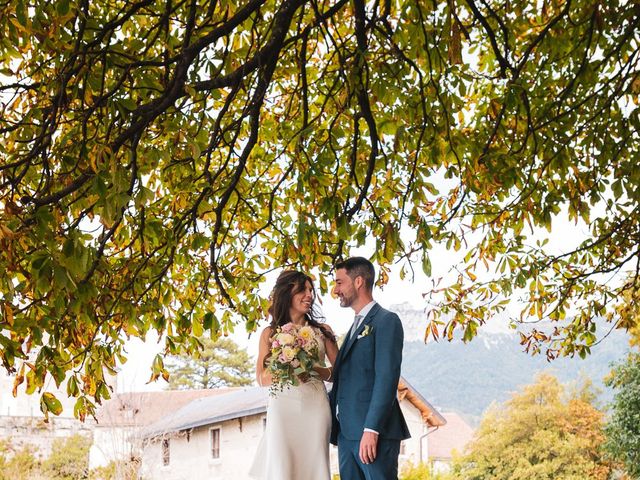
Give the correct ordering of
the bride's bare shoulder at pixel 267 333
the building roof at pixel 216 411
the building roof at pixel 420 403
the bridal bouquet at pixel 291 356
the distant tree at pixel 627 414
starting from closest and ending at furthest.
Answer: the bridal bouquet at pixel 291 356
the bride's bare shoulder at pixel 267 333
the distant tree at pixel 627 414
the building roof at pixel 216 411
the building roof at pixel 420 403

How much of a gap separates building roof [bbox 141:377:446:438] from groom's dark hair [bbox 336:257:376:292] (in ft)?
73.6

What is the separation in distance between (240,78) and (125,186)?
1.52m

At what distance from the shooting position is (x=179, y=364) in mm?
58125

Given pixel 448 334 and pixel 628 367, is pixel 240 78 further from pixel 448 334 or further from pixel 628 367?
pixel 628 367

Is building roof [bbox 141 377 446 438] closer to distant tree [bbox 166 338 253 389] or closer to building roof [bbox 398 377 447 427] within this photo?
building roof [bbox 398 377 447 427]

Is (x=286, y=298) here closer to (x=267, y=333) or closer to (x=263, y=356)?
(x=267, y=333)

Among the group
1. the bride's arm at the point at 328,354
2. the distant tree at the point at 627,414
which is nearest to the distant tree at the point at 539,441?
the distant tree at the point at 627,414

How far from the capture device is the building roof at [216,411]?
93.9 ft

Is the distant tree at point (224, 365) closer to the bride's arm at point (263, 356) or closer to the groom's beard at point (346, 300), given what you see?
the bride's arm at point (263, 356)

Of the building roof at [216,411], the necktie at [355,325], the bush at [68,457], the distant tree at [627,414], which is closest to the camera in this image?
the necktie at [355,325]

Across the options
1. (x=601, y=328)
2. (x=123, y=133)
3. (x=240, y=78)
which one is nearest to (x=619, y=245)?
(x=240, y=78)

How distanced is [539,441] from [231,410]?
32.6 feet

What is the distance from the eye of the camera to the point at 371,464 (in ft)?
16.1

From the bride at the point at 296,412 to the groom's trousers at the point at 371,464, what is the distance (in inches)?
12.2
